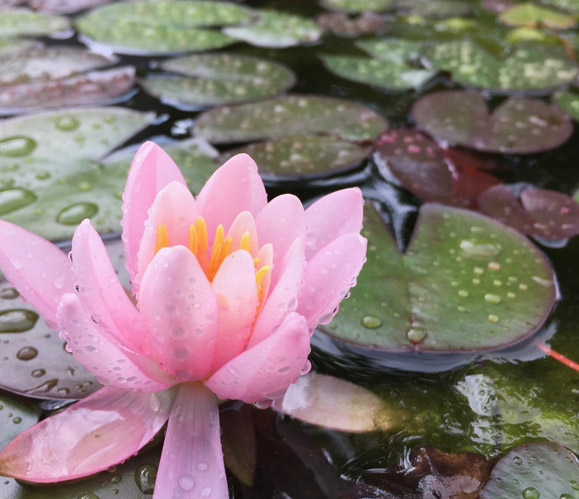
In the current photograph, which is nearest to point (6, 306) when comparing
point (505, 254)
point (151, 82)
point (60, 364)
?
point (60, 364)

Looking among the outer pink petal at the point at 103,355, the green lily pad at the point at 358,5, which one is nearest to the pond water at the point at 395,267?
the outer pink petal at the point at 103,355

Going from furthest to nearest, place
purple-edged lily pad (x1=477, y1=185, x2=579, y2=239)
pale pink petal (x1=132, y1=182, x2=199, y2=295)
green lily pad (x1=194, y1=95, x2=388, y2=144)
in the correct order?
green lily pad (x1=194, y1=95, x2=388, y2=144) < purple-edged lily pad (x1=477, y1=185, x2=579, y2=239) < pale pink petal (x1=132, y1=182, x2=199, y2=295)

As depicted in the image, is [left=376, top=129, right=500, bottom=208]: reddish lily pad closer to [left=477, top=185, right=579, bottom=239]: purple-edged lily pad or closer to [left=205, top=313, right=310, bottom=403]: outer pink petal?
[left=477, top=185, right=579, bottom=239]: purple-edged lily pad

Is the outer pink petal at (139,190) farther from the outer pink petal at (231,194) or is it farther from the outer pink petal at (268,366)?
the outer pink petal at (268,366)

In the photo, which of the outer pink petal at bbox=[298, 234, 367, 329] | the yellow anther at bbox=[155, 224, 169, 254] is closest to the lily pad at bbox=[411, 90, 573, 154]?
the outer pink petal at bbox=[298, 234, 367, 329]

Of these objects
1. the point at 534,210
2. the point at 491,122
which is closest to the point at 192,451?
the point at 534,210

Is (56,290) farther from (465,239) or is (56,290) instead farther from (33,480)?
(465,239)
